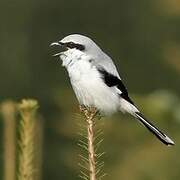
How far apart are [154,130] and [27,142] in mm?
1694

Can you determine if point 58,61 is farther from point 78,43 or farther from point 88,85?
point 78,43

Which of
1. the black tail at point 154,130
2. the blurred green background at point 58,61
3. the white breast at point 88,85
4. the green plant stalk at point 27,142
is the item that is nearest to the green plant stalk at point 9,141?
the green plant stalk at point 27,142

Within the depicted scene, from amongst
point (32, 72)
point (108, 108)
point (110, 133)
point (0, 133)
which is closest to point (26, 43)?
point (32, 72)

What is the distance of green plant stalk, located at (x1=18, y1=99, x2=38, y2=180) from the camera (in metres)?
1.96

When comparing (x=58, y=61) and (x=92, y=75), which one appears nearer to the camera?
(x=92, y=75)

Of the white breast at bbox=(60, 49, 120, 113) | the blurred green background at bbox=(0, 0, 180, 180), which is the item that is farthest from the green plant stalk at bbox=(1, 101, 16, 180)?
the blurred green background at bbox=(0, 0, 180, 180)

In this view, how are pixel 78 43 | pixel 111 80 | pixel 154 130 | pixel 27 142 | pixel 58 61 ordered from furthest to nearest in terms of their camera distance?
1. pixel 58 61
2. pixel 111 80
3. pixel 154 130
4. pixel 78 43
5. pixel 27 142

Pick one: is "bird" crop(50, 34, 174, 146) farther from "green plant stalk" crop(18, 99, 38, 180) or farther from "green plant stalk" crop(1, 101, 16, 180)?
"green plant stalk" crop(18, 99, 38, 180)

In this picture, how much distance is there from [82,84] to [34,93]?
4.12 meters

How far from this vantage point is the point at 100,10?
957 centimetres

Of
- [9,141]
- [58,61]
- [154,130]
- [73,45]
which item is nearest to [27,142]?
[9,141]

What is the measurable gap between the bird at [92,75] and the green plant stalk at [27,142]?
1.49 meters

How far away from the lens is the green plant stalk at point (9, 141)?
1.99 meters

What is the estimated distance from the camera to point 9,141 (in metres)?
2.05
